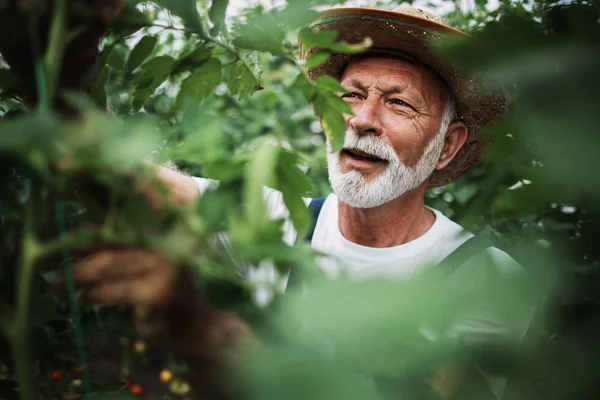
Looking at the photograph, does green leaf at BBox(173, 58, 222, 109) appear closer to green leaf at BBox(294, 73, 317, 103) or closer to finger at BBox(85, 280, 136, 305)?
green leaf at BBox(294, 73, 317, 103)

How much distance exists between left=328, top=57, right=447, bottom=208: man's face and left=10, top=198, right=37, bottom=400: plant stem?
57.2 inches

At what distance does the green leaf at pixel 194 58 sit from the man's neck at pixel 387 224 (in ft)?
4.02

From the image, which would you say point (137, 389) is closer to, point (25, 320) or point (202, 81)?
point (25, 320)

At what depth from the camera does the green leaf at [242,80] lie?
0.93 m

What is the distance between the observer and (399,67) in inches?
75.2

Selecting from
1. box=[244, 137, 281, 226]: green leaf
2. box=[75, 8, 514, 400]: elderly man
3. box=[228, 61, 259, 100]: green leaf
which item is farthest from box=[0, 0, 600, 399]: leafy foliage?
box=[75, 8, 514, 400]: elderly man

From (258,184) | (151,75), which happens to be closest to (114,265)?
(258,184)

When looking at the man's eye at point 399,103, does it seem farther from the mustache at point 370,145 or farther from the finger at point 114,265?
the finger at point 114,265

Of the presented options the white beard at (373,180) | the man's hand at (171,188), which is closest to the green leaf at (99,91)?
the man's hand at (171,188)

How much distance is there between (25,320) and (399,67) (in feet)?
5.35

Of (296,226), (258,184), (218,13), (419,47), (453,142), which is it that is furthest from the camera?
(453,142)

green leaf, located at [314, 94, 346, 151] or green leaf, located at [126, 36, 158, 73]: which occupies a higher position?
green leaf, located at [126, 36, 158, 73]

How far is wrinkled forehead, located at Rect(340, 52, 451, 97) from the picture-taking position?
1.91m

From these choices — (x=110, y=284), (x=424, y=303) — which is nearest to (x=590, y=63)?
(x=424, y=303)
